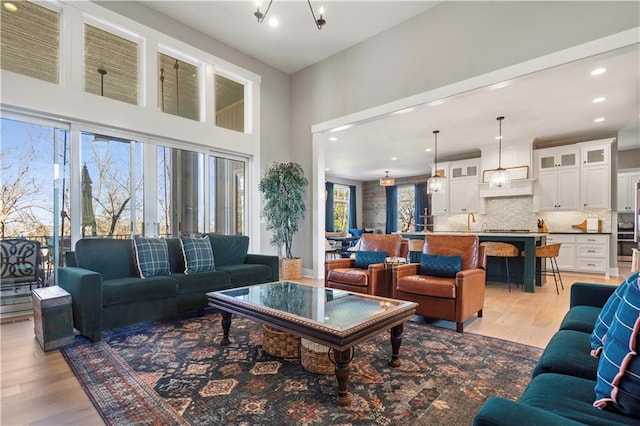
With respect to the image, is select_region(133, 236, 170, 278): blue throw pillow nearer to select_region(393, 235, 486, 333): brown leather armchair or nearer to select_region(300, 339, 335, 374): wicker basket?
select_region(300, 339, 335, 374): wicker basket

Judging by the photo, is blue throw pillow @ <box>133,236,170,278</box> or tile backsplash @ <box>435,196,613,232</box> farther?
tile backsplash @ <box>435,196,613,232</box>

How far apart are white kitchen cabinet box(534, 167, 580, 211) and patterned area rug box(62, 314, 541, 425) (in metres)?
5.79

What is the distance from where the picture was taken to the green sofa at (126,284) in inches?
108

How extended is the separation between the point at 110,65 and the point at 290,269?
13.7 feet

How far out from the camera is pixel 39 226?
3.86 m

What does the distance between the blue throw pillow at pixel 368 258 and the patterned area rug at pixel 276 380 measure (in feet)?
4.03

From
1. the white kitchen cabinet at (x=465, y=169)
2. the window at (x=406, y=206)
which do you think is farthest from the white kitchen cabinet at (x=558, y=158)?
the window at (x=406, y=206)

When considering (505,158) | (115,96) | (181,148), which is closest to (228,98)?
(181,148)

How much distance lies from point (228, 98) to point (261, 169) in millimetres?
1415

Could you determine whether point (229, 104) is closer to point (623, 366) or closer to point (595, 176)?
point (623, 366)

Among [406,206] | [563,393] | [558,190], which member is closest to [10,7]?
[563,393]

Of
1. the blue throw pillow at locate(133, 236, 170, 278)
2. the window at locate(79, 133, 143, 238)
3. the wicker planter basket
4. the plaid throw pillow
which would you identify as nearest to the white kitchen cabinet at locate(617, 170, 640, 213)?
the wicker planter basket

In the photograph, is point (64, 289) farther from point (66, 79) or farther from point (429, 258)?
point (429, 258)

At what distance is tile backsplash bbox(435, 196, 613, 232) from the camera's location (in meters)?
7.07
